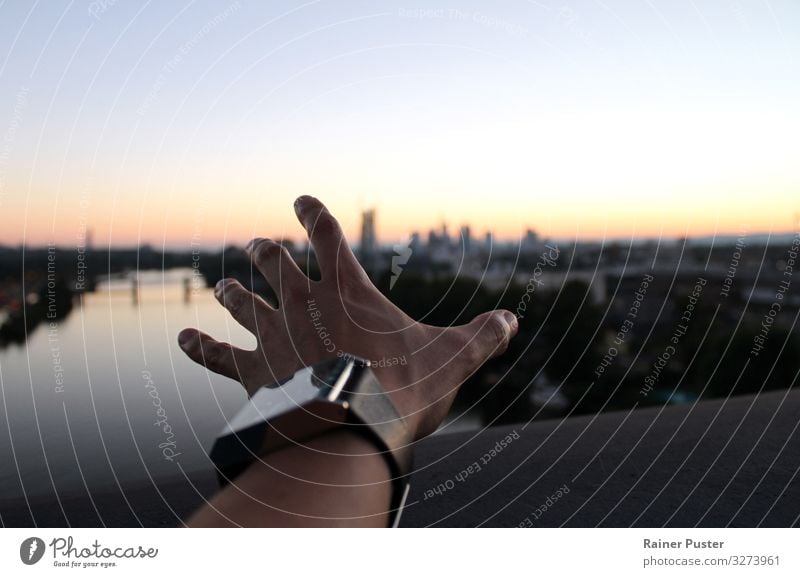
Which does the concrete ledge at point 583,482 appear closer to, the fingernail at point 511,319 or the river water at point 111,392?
the river water at point 111,392

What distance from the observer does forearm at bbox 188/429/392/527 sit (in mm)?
322

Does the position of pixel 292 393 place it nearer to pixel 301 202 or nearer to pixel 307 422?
pixel 307 422

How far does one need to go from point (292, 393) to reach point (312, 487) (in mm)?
55

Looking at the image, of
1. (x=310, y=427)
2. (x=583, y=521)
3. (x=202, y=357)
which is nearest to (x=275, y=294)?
(x=202, y=357)

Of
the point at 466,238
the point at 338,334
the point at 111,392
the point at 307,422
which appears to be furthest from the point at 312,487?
the point at 466,238

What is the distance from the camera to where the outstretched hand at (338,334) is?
0.47m

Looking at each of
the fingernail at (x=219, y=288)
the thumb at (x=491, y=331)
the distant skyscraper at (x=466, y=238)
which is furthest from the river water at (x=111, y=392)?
the distant skyscraper at (x=466, y=238)

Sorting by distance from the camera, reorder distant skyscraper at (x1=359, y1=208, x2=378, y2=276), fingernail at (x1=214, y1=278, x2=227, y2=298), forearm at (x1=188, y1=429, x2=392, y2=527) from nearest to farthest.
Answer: forearm at (x1=188, y1=429, x2=392, y2=527) < fingernail at (x1=214, y1=278, x2=227, y2=298) < distant skyscraper at (x1=359, y1=208, x2=378, y2=276)

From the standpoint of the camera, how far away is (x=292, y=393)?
0.36 meters

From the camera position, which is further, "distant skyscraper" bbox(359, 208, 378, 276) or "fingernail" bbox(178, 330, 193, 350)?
"distant skyscraper" bbox(359, 208, 378, 276)

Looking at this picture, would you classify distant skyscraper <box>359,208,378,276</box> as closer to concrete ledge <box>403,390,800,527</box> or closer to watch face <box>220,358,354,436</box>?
concrete ledge <box>403,390,800,527</box>

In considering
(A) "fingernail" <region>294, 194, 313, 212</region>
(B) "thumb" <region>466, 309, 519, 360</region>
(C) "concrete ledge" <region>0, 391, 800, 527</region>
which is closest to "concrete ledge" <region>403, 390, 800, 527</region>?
→ (C) "concrete ledge" <region>0, 391, 800, 527</region>

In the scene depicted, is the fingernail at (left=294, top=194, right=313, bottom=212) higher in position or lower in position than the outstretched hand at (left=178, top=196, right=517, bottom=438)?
higher
